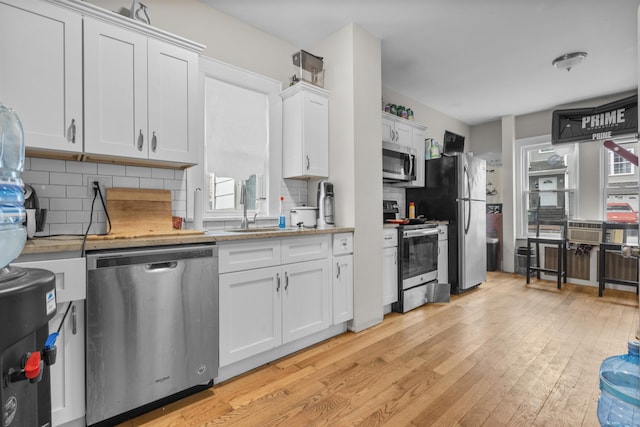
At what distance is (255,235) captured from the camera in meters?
2.04

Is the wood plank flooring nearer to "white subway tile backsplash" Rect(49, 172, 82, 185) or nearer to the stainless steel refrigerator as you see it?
the stainless steel refrigerator

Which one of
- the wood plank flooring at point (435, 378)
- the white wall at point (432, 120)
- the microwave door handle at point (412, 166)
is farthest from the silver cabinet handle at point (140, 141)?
the white wall at point (432, 120)

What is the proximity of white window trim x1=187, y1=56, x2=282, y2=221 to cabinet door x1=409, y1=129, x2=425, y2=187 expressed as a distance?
2.02 metres

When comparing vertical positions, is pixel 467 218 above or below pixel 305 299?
above

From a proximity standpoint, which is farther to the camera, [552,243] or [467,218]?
[552,243]

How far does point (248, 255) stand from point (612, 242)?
467 centimetres

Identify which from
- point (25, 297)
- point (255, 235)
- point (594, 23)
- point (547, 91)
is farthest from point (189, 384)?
point (547, 91)

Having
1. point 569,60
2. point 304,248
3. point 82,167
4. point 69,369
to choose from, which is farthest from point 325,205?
point 569,60

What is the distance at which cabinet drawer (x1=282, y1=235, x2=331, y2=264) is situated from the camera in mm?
2270

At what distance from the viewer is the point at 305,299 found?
2385 mm

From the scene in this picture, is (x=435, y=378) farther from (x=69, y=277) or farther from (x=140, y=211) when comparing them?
(x=140, y=211)

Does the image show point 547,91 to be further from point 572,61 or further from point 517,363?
point 517,363

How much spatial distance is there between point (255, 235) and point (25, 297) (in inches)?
55.5


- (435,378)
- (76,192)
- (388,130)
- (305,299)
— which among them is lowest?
(435,378)
